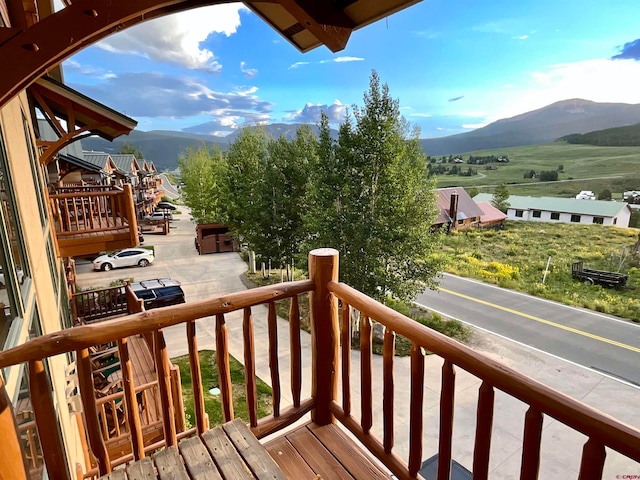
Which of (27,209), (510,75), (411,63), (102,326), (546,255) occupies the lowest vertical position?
(546,255)

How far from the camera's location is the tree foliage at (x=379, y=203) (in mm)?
7977

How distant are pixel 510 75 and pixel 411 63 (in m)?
28.2

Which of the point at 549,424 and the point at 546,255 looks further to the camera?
the point at 546,255

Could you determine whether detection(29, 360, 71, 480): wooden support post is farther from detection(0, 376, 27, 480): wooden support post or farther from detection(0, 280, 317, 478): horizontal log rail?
detection(0, 376, 27, 480): wooden support post

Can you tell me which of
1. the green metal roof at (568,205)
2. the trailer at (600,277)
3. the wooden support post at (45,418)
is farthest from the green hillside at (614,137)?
the wooden support post at (45,418)

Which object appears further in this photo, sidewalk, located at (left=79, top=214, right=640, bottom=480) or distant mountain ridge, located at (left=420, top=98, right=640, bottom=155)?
distant mountain ridge, located at (left=420, top=98, right=640, bottom=155)

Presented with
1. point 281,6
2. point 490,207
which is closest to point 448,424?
point 281,6

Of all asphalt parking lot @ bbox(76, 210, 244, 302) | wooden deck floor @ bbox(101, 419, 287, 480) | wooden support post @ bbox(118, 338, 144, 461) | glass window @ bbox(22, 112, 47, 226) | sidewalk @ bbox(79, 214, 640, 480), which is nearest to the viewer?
wooden deck floor @ bbox(101, 419, 287, 480)

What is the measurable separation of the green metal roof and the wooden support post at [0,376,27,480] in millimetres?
36788

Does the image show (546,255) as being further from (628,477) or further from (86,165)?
(86,165)

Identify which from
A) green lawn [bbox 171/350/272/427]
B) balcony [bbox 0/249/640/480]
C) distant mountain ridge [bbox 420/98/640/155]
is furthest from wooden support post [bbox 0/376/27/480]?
distant mountain ridge [bbox 420/98/640/155]

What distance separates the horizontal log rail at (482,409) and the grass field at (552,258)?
12.0m

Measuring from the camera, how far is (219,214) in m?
16.5

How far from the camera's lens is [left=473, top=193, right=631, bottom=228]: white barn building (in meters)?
28.3
